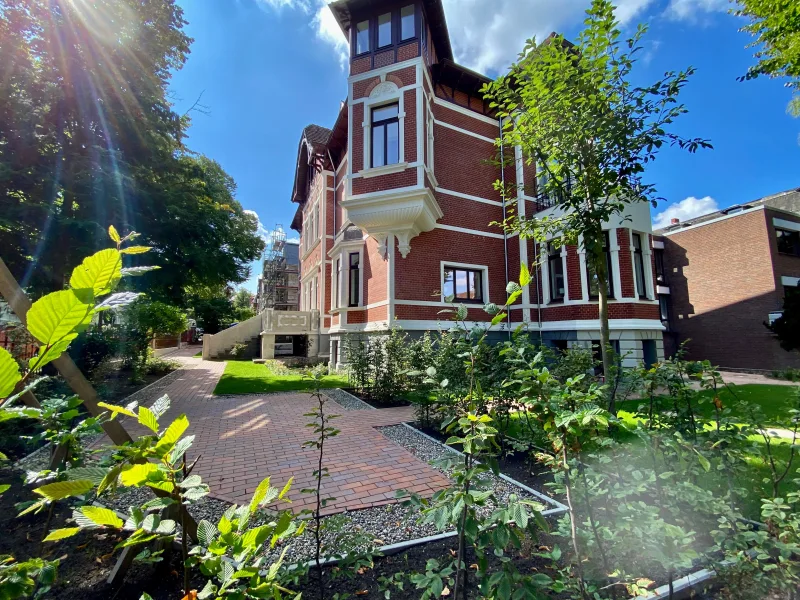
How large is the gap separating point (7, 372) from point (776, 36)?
41.1 ft

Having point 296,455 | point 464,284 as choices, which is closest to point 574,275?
point 464,284

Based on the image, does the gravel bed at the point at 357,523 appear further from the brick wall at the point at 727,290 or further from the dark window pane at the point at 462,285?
the brick wall at the point at 727,290

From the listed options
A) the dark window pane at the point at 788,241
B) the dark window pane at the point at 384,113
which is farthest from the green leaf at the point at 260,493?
the dark window pane at the point at 788,241

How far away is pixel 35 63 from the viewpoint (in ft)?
31.1

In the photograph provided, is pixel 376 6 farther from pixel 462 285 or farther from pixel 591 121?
pixel 591 121

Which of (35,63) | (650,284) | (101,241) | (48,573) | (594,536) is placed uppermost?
(35,63)

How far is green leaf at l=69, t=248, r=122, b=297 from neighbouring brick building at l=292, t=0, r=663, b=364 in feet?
30.8

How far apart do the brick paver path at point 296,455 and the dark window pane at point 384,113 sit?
8.98m

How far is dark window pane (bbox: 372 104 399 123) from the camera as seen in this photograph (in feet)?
38.4

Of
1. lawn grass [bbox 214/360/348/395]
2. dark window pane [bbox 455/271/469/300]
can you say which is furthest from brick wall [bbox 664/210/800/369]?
lawn grass [bbox 214/360/348/395]

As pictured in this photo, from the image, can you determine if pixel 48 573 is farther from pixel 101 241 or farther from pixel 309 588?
pixel 101 241

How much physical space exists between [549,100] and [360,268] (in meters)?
9.56

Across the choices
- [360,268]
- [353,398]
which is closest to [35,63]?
[360,268]

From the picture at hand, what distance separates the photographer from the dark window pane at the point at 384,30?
11898mm
